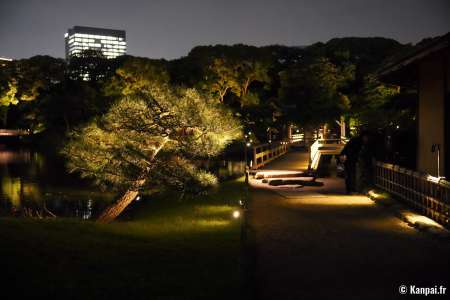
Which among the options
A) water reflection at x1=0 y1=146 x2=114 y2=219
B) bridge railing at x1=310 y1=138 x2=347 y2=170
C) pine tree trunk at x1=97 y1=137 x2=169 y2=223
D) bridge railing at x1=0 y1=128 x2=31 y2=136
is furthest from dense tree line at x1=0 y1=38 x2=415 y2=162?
pine tree trunk at x1=97 y1=137 x2=169 y2=223

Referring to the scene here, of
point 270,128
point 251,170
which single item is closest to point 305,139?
point 270,128

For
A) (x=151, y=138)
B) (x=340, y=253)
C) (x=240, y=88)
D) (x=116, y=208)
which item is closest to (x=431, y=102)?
(x=340, y=253)

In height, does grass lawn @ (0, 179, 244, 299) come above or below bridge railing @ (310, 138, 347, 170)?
below

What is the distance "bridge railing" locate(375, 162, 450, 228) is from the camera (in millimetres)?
10039

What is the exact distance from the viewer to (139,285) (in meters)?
6.44

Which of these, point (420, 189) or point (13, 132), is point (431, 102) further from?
point (13, 132)

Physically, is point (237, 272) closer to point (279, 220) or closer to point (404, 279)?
point (404, 279)

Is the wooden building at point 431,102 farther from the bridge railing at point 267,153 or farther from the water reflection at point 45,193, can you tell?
the bridge railing at point 267,153

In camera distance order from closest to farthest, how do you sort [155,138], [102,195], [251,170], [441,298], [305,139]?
[441,298]
[155,138]
[102,195]
[251,170]
[305,139]

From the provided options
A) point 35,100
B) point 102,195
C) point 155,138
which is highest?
point 35,100

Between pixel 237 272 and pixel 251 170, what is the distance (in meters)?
17.5

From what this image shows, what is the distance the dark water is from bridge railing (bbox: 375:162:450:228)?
551 centimetres

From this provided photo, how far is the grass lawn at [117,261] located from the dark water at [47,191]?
18.1 ft

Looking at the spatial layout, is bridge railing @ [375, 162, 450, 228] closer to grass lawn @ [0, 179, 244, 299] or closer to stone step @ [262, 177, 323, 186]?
stone step @ [262, 177, 323, 186]
